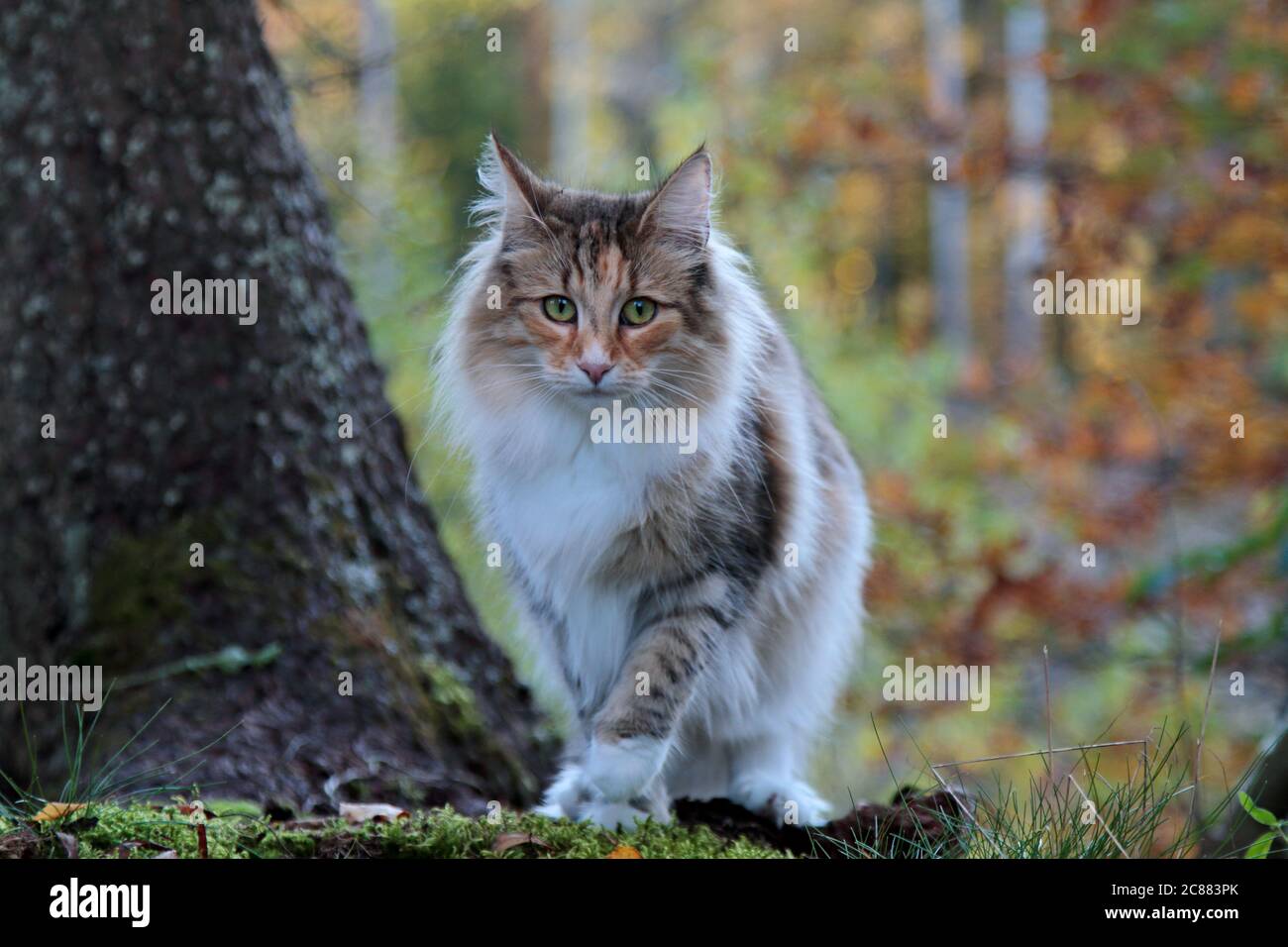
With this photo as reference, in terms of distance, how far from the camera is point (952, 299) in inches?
717

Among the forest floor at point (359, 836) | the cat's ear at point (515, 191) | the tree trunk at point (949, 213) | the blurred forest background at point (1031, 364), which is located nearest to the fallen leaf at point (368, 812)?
the forest floor at point (359, 836)

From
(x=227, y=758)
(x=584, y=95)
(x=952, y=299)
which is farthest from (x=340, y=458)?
(x=584, y=95)

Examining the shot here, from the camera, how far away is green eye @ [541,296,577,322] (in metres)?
3.20

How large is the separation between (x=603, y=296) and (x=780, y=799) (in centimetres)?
156

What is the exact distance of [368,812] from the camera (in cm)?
317

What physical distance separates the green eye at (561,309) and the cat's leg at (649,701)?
→ 812 millimetres

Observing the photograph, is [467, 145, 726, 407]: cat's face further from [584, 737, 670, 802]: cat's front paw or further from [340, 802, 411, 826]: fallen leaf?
[340, 802, 411, 826]: fallen leaf

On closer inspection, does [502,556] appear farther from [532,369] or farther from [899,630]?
[899,630]

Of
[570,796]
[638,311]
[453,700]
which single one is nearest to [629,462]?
[638,311]

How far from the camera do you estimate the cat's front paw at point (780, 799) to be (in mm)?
3520

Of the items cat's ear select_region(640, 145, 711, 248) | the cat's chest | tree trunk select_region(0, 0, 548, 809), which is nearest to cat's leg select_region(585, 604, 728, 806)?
the cat's chest

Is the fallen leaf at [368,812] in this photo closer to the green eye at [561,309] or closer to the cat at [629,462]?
the cat at [629,462]
